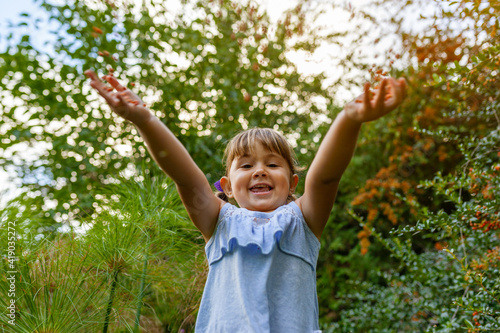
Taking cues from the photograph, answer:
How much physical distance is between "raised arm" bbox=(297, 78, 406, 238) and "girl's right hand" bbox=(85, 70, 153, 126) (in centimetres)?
50

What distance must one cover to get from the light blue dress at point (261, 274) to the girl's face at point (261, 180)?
54 millimetres

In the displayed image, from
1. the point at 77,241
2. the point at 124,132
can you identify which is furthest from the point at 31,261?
the point at 124,132

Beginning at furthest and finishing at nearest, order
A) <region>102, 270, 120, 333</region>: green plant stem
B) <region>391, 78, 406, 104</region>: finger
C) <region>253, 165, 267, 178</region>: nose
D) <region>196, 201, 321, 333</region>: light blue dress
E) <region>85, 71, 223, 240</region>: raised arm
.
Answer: <region>102, 270, 120, 333</region>: green plant stem < <region>253, 165, 267, 178</region>: nose < <region>196, 201, 321, 333</region>: light blue dress < <region>85, 71, 223, 240</region>: raised arm < <region>391, 78, 406, 104</region>: finger

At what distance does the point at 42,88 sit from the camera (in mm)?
3570

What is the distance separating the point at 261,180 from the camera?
5.11 feet

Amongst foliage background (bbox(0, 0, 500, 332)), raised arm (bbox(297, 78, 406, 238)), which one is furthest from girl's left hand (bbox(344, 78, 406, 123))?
foliage background (bbox(0, 0, 500, 332))

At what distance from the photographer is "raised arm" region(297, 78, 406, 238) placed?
110cm

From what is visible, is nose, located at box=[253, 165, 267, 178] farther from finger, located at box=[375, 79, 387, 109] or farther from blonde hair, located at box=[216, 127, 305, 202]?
finger, located at box=[375, 79, 387, 109]

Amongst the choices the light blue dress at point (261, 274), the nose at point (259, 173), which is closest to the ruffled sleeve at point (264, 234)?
the light blue dress at point (261, 274)

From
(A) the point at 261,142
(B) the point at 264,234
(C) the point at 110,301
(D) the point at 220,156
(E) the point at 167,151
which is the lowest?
(C) the point at 110,301

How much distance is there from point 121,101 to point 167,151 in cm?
19

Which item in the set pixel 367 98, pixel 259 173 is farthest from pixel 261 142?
pixel 367 98

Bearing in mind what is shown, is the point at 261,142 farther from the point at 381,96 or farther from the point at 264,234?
the point at 381,96

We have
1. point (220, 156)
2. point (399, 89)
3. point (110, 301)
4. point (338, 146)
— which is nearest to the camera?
point (399, 89)
